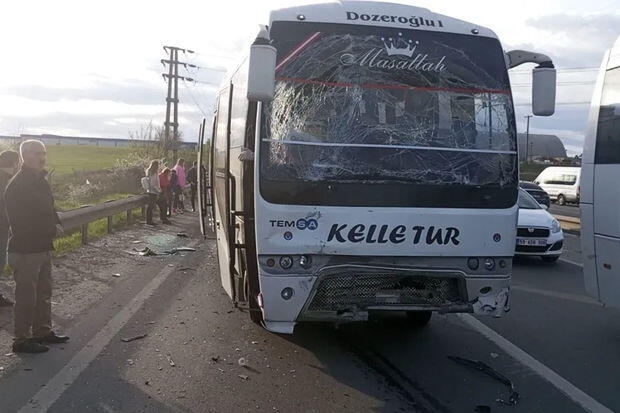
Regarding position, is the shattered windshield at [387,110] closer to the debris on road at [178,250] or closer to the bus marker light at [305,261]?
the bus marker light at [305,261]

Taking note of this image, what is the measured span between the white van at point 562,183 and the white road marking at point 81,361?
108ft

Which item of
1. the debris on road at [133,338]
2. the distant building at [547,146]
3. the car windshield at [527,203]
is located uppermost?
the distant building at [547,146]

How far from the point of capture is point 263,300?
5688 millimetres

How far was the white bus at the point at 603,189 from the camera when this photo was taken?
6.96 metres

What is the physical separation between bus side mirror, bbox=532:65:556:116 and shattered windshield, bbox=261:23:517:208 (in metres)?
0.40

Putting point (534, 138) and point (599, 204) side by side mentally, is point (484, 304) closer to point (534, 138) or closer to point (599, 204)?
point (599, 204)

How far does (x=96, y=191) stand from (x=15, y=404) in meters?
30.1

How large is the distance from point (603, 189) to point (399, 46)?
2883 millimetres

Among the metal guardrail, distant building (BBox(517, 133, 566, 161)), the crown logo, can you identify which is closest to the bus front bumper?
the crown logo

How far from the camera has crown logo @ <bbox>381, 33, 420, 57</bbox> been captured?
593 cm

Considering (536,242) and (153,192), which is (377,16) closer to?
(536,242)

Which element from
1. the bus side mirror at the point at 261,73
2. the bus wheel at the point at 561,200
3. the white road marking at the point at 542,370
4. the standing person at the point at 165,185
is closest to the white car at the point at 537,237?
the white road marking at the point at 542,370

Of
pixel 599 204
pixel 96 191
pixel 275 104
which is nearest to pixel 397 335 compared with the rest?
pixel 599 204

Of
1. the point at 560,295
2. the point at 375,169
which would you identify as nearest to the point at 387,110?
the point at 375,169
